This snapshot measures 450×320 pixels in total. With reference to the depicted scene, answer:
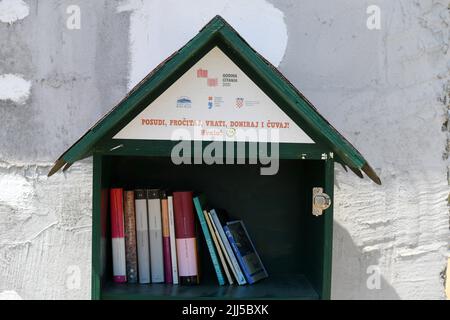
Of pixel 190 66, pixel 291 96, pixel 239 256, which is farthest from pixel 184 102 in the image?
pixel 239 256

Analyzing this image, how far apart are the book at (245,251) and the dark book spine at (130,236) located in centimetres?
36

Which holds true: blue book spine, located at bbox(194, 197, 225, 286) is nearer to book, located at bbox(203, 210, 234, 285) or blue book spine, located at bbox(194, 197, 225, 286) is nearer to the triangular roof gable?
book, located at bbox(203, 210, 234, 285)

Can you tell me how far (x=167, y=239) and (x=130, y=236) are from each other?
0.14 m

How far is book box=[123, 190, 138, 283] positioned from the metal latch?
2.28ft

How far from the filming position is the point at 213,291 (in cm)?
228

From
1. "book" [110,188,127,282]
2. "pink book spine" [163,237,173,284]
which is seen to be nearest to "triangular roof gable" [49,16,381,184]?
"book" [110,188,127,282]

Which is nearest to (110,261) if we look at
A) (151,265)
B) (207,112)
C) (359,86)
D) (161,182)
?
(151,265)

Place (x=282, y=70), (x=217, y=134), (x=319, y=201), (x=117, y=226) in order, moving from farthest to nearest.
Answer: (x=282, y=70), (x=117, y=226), (x=319, y=201), (x=217, y=134)

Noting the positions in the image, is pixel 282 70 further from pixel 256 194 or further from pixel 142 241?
pixel 142 241

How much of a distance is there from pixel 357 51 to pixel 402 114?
0.36 m

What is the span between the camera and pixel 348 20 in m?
2.79

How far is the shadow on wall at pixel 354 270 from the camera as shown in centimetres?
279

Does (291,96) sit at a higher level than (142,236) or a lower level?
higher

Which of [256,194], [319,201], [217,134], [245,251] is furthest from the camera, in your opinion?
[256,194]
